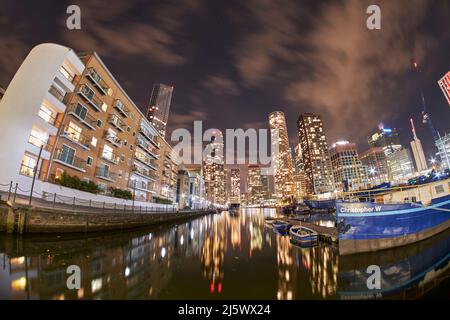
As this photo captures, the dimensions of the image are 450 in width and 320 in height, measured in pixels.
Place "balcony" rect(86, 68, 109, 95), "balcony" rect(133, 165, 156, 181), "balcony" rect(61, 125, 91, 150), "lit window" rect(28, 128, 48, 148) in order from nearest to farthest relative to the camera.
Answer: "lit window" rect(28, 128, 48, 148) → "balcony" rect(61, 125, 91, 150) → "balcony" rect(86, 68, 109, 95) → "balcony" rect(133, 165, 156, 181)

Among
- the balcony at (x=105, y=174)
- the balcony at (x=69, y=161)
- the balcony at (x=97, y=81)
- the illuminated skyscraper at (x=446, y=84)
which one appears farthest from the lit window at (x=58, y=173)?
the illuminated skyscraper at (x=446, y=84)

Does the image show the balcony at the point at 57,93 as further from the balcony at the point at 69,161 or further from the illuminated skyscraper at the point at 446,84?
the illuminated skyscraper at the point at 446,84

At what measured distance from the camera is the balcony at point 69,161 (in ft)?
81.7

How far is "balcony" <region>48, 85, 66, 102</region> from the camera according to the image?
82.9 feet

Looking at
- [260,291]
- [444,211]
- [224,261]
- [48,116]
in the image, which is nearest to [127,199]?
[48,116]

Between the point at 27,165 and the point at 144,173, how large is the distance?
2730 cm

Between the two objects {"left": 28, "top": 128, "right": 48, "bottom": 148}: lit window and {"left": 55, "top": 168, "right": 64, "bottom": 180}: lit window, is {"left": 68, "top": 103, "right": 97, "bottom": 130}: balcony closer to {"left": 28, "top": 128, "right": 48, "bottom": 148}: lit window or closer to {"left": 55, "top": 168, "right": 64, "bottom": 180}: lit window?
{"left": 28, "top": 128, "right": 48, "bottom": 148}: lit window

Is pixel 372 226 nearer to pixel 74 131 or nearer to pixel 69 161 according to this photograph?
pixel 69 161

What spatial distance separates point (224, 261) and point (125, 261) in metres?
6.90

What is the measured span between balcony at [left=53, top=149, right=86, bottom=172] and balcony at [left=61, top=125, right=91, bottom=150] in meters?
2.01

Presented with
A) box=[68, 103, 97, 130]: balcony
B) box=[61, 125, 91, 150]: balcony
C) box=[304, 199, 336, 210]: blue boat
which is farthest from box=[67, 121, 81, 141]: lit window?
box=[304, 199, 336, 210]: blue boat

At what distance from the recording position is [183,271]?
11992 millimetres

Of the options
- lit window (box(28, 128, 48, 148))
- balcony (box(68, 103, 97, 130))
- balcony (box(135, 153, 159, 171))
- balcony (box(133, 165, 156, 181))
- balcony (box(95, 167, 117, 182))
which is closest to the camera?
lit window (box(28, 128, 48, 148))

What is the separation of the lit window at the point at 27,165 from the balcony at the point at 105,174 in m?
10.2
